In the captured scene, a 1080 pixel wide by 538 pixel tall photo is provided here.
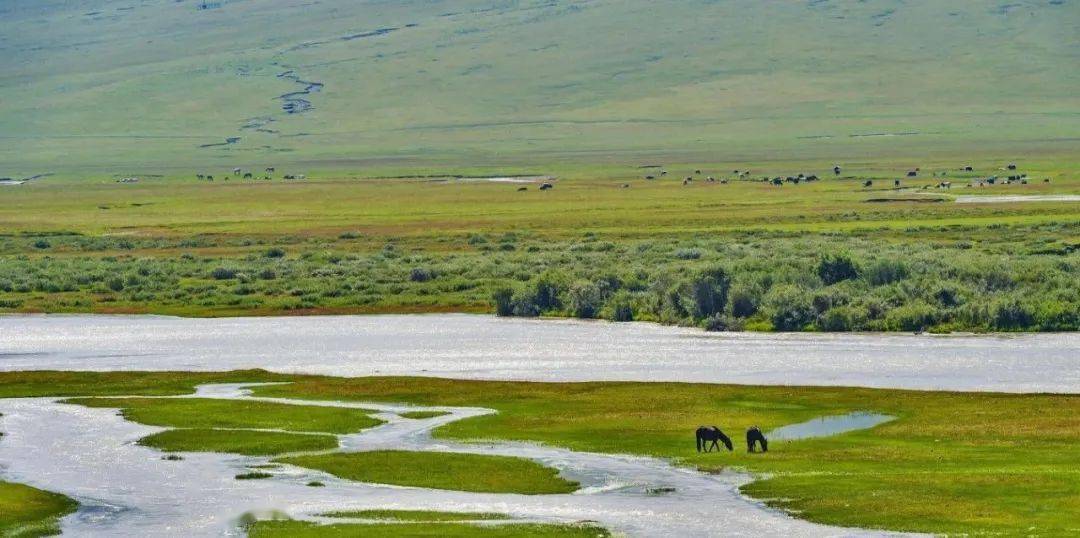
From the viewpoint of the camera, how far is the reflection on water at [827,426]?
3562 cm

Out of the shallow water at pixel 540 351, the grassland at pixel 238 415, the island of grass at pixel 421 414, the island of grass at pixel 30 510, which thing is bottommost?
the shallow water at pixel 540 351

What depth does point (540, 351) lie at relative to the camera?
55.2 metres

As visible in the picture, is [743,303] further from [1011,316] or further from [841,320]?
[1011,316]

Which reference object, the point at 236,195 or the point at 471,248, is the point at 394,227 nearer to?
the point at 471,248

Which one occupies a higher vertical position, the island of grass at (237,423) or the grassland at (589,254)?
the grassland at (589,254)

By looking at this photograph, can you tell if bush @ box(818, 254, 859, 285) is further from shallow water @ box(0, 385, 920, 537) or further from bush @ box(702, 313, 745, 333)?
shallow water @ box(0, 385, 920, 537)

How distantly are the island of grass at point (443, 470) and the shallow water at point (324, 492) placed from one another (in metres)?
0.40

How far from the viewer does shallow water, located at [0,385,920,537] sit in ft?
87.0

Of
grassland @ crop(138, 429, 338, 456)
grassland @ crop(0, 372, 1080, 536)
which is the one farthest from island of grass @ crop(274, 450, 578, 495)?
grassland @ crop(0, 372, 1080, 536)

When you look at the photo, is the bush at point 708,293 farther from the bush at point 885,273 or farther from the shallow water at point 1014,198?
the shallow water at point 1014,198

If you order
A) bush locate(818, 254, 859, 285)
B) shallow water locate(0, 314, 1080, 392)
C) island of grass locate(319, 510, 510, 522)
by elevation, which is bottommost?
shallow water locate(0, 314, 1080, 392)

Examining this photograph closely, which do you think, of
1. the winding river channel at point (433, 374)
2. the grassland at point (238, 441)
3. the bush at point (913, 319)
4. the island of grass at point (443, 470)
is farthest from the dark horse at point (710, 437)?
the bush at point (913, 319)

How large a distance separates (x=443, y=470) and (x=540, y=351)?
77.4 ft

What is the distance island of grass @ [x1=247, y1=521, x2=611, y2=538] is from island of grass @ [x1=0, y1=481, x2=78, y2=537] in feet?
10.4
